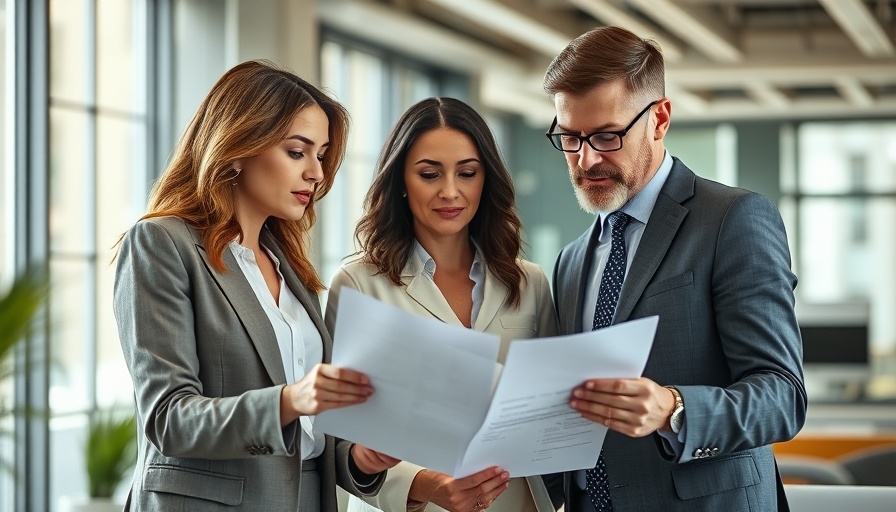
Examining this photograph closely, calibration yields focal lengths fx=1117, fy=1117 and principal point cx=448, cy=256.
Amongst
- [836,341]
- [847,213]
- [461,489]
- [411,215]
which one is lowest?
[836,341]

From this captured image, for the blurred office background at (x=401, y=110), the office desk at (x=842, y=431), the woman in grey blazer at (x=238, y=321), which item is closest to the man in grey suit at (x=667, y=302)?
the woman in grey blazer at (x=238, y=321)

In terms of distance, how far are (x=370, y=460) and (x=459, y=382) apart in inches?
19.3

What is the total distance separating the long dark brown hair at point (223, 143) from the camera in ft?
6.68

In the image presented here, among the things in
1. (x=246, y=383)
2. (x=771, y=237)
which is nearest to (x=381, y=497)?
(x=246, y=383)

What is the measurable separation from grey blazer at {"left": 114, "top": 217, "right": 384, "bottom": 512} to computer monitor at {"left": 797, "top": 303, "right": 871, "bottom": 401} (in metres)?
5.51

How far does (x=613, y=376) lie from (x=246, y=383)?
0.64m

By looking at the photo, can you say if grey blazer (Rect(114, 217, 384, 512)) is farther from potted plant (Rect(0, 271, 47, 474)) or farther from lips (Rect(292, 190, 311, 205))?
potted plant (Rect(0, 271, 47, 474))

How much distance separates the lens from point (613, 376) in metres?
1.75

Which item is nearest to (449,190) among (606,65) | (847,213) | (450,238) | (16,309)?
(450,238)

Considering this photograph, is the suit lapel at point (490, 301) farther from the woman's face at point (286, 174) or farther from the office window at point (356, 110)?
the office window at point (356, 110)

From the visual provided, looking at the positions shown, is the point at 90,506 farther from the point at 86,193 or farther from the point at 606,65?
the point at 606,65

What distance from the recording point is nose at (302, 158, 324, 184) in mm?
2148

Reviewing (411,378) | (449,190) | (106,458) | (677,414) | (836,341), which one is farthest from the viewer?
(836,341)

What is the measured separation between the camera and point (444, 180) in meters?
2.42
